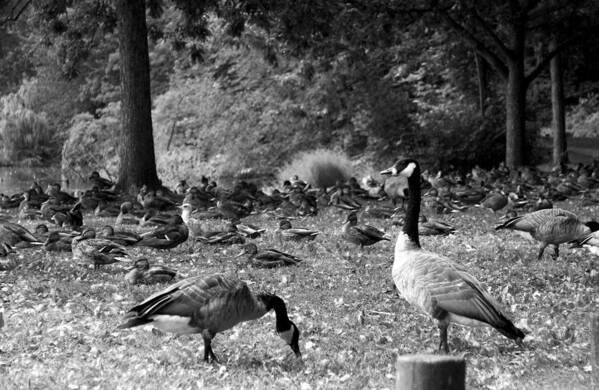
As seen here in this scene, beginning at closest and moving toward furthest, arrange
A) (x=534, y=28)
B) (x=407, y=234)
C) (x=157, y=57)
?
(x=407, y=234) < (x=534, y=28) < (x=157, y=57)

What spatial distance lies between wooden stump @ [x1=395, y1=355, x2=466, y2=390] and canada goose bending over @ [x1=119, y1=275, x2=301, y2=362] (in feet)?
10.6

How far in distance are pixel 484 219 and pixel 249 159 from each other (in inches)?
1036

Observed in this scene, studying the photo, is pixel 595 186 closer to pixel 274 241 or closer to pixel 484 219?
pixel 484 219

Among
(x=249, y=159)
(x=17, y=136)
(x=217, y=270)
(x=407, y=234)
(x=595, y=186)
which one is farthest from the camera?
(x=17, y=136)

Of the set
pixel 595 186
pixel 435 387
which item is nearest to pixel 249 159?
pixel 595 186

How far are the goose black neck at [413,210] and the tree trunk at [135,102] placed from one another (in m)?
14.4

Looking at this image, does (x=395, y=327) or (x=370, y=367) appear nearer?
(x=370, y=367)

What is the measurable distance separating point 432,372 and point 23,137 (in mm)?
55122

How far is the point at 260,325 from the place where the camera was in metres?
8.89

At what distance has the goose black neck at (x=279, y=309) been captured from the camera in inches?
293

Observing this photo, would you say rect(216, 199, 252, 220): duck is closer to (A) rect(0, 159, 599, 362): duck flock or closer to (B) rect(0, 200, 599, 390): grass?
(A) rect(0, 159, 599, 362): duck flock

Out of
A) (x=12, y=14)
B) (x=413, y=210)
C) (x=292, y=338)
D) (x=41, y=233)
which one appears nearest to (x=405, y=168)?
(x=413, y=210)

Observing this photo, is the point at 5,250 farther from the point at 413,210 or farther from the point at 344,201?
the point at 344,201

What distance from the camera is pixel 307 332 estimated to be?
27.9 ft
